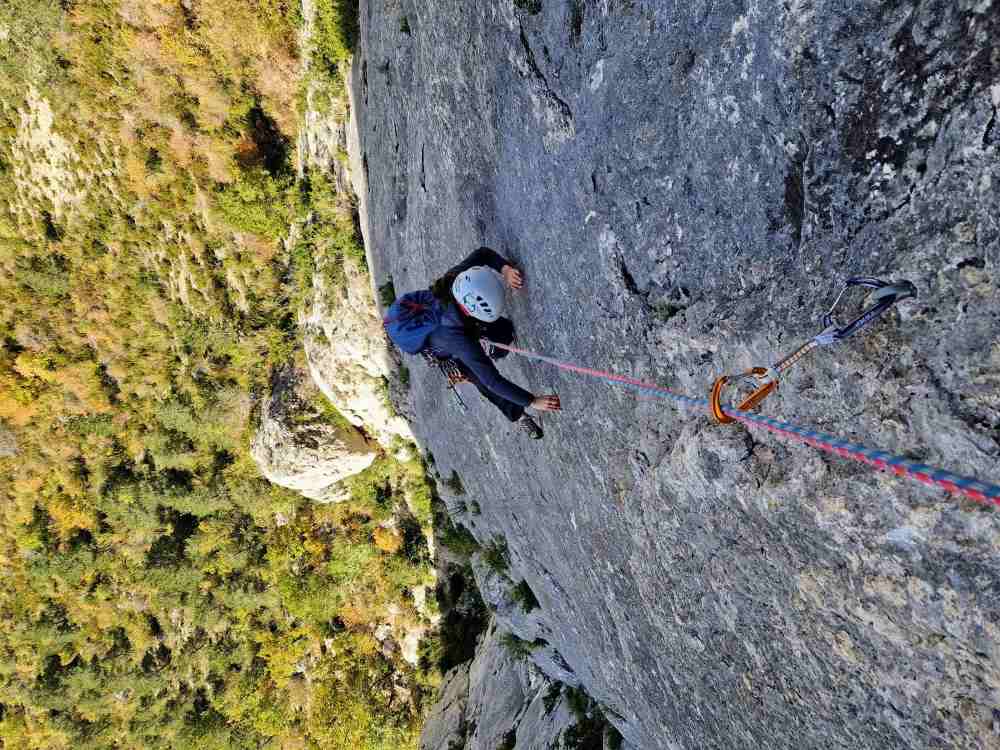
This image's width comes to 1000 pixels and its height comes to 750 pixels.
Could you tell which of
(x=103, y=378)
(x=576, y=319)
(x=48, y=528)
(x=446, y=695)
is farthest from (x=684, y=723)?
(x=48, y=528)

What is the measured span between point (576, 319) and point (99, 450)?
13.7 m

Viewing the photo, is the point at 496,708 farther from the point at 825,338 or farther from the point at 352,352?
the point at 825,338

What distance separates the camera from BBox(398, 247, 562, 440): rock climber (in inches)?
181

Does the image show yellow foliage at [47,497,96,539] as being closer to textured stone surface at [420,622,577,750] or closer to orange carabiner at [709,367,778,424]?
textured stone surface at [420,622,577,750]

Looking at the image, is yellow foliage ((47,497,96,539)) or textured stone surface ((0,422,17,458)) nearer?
textured stone surface ((0,422,17,458))

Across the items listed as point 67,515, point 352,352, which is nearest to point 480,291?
point 352,352

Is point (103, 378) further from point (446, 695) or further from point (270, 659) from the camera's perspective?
point (446, 695)

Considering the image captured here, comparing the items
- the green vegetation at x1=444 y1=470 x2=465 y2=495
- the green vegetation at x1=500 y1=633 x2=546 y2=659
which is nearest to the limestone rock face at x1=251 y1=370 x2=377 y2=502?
the green vegetation at x1=444 y1=470 x2=465 y2=495

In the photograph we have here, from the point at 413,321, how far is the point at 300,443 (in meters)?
7.96

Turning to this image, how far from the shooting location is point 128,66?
35.5 ft

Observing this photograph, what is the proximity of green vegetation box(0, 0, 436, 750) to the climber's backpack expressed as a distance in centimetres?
641

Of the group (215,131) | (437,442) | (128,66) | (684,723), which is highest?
(128,66)

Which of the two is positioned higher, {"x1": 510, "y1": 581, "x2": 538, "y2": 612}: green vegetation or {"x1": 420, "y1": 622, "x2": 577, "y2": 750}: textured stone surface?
{"x1": 510, "y1": 581, "x2": 538, "y2": 612}: green vegetation

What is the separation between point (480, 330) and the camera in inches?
196
